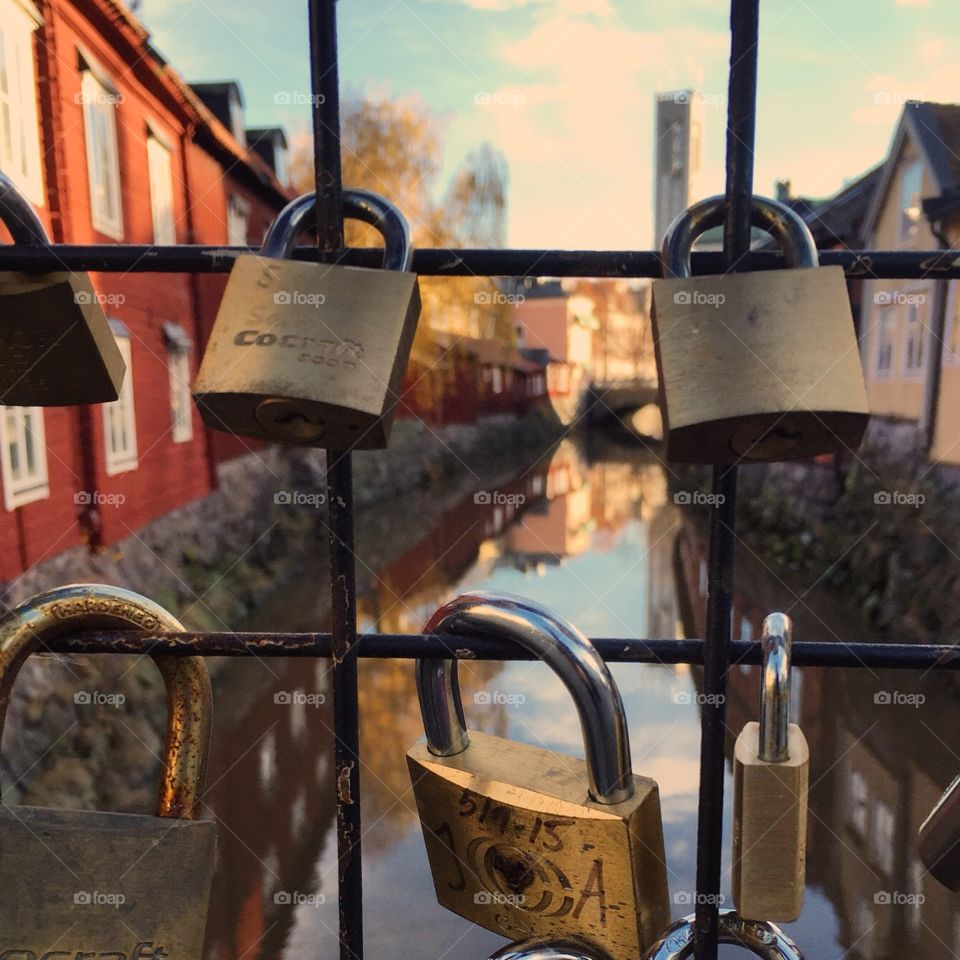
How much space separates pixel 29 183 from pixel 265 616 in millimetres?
3361

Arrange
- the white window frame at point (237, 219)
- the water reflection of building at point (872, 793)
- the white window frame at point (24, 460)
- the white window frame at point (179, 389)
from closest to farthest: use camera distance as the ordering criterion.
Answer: the water reflection of building at point (872, 793) → the white window frame at point (24, 460) → the white window frame at point (179, 389) → the white window frame at point (237, 219)

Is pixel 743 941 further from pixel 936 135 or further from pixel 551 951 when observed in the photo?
pixel 936 135

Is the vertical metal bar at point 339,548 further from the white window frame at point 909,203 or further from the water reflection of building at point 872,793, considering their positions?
the white window frame at point 909,203

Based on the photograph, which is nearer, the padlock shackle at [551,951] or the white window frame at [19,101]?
the padlock shackle at [551,951]

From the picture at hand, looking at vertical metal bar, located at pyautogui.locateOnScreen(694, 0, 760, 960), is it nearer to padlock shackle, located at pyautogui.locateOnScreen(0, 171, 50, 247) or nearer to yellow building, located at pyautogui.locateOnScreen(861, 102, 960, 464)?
padlock shackle, located at pyautogui.locateOnScreen(0, 171, 50, 247)

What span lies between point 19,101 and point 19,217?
196 inches

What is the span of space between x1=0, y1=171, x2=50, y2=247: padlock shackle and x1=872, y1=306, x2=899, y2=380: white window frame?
10.4m

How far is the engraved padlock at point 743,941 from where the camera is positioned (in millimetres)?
592

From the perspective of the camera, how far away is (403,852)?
10.9 ft

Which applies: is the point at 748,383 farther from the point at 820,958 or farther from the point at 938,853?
the point at 820,958

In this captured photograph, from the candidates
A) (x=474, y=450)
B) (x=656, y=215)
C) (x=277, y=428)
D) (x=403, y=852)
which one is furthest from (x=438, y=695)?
(x=656, y=215)

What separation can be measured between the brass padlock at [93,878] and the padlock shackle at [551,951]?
0.22 meters

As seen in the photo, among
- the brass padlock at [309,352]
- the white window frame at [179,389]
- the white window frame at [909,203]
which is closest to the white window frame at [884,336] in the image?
the white window frame at [909,203]

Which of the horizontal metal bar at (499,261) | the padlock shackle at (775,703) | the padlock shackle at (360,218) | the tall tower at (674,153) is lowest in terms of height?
the padlock shackle at (775,703)
